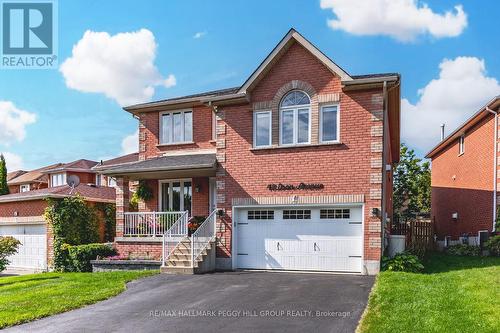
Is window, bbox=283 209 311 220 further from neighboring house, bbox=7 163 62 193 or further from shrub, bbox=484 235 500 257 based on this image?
neighboring house, bbox=7 163 62 193

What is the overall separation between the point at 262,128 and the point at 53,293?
831 centimetres

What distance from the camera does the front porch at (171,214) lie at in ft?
49.4

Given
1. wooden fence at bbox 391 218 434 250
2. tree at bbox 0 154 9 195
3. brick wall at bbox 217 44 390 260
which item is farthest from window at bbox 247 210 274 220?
tree at bbox 0 154 9 195

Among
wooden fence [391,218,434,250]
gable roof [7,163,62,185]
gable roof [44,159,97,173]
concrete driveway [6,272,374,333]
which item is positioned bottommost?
concrete driveway [6,272,374,333]

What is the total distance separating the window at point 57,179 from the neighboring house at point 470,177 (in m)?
32.6

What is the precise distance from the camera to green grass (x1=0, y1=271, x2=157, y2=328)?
9782 mm

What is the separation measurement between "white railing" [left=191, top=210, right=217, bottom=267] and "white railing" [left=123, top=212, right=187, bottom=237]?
73.3 inches

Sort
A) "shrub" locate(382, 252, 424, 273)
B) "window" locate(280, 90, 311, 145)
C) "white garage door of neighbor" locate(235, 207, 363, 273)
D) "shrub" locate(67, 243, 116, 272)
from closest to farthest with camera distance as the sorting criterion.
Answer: "shrub" locate(382, 252, 424, 273), "white garage door of neighbor" locate(235, 207, 363, 273), "window" locate(280, 90, 311, 145), "shrub" locate(67, 243, 116, 272)

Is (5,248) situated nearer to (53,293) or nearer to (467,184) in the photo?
(53,293)

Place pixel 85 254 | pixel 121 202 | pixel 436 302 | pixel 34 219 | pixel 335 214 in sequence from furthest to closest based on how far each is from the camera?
pixel 34 219 < pixel 121 202 < pixel 85 254 < pixel 335 214 < pixel 436 302

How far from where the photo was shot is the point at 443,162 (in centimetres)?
2780

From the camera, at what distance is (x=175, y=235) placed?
16125mm

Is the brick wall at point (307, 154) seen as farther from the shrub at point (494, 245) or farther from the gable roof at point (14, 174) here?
the gable roof at point (14, 174)

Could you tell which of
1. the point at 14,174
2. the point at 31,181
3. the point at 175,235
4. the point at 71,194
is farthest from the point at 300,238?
the point at 14,174
